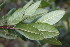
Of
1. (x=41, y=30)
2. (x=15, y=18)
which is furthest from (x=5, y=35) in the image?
(x=41, y=30)

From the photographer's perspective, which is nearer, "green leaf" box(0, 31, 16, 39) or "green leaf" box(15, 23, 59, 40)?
"green leaf" box(15, 23, 59, 40)

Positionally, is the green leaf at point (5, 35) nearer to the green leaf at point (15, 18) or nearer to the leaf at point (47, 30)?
the green leaf at point (15, 18)

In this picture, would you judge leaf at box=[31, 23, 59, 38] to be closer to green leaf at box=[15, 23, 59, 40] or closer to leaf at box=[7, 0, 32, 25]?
green leaf at box=[15, 23, 59, 40]

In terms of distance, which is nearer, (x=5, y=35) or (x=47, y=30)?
(x=47, y=30)

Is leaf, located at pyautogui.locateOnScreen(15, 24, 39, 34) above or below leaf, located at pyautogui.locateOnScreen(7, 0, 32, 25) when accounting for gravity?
below

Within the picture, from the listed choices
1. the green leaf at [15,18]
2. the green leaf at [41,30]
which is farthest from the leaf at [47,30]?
the green leaf at [15,18]

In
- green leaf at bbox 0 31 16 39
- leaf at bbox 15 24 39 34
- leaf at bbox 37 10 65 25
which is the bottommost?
green leaf at bbox 0 31 16 39

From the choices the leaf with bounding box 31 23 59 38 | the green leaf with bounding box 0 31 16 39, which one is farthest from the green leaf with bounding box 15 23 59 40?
the green leaf with bounding box 0 31 16 39

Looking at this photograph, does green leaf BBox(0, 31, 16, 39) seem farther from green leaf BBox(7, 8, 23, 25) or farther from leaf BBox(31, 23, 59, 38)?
leaf BBox(31, 23, 59, 38)

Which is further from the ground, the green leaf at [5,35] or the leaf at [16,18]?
the leaf at [16,18]

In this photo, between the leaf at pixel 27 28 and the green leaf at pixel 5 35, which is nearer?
the leaf at pixel 27 28

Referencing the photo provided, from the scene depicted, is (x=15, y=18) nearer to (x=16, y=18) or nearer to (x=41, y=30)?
(x=16, y=18)
